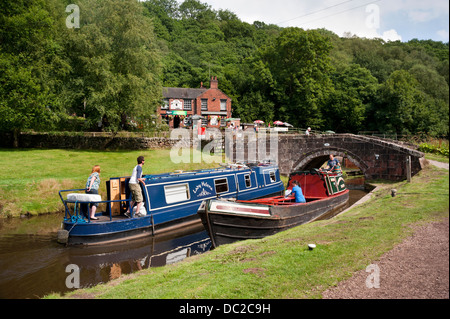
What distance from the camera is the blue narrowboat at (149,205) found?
34.4ft

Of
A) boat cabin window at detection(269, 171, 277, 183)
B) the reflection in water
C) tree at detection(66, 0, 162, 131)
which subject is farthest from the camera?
tree at detection(66, 0, 162, 131)

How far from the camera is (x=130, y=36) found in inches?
930

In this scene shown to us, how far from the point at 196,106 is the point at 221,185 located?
28.9m

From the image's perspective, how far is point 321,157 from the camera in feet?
86.7

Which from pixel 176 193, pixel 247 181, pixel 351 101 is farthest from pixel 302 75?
pixel 176 193

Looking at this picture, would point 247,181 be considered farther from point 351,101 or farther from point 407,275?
point 351,101

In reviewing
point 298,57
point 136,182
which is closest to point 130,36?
point 136,182

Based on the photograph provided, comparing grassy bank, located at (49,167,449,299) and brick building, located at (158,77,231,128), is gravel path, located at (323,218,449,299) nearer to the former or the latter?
grassy bank, located at (49,167,449,299)

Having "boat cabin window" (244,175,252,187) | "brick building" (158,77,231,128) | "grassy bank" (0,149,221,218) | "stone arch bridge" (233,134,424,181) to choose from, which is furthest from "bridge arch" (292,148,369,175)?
"brick building" (158,77,231,128)

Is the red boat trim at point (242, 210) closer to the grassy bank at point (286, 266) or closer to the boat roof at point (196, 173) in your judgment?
the grassy bank at point (286, 266)

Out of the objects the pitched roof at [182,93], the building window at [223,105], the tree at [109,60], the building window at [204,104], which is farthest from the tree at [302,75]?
the tree at [109,60]

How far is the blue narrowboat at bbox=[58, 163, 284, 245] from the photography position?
34.4 ft

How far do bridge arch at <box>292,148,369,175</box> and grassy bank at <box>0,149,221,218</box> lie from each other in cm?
726
